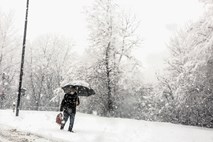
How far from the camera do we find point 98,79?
105ft

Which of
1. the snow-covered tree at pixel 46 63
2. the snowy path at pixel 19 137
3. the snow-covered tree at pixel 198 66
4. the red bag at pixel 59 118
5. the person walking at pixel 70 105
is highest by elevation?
the snow-covered tree at pixel 46 63

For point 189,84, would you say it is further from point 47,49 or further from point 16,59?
point 47,49

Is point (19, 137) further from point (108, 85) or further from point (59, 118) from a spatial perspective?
point (108, 85)

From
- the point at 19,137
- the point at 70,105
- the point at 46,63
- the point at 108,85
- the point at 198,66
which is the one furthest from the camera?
the point at 46,63

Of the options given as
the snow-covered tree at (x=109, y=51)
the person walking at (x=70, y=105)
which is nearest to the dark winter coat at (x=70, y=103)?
the person walking at (x=70, y=105)

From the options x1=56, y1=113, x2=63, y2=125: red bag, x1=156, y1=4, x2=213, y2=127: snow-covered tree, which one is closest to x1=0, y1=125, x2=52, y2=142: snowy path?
x1=56, y1=113, x2=63, y2=125: red bag

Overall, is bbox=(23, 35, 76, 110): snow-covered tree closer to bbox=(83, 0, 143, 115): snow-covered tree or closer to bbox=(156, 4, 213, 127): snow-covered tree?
bbox=(83, 0, 143, 115): snow-covered tree

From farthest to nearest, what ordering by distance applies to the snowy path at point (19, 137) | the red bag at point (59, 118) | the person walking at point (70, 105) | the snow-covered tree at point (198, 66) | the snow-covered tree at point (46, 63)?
the snow-covered tree at point (46, 63)
the snow-covered tree at point (198, 66)
the red bag at point (59, 118)
the person walking at point (70, 105)
the snowy path at point (19, 137)

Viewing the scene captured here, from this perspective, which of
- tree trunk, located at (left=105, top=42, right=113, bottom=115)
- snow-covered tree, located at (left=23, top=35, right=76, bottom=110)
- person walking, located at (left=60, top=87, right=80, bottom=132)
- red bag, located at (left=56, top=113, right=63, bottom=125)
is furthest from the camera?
snow-covered tree, located at (left=23, top=35, right=76, bottom=110)

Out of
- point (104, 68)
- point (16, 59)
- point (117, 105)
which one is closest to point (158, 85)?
Answer: point (117, 105)

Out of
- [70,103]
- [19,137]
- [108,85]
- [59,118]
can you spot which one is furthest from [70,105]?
[108,85]

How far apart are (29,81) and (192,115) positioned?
1336 inches

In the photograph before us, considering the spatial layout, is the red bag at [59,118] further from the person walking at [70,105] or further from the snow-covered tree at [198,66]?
the snow-covered tree at [198,66]

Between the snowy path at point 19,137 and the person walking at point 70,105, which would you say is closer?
the snowy path at point 19,137
